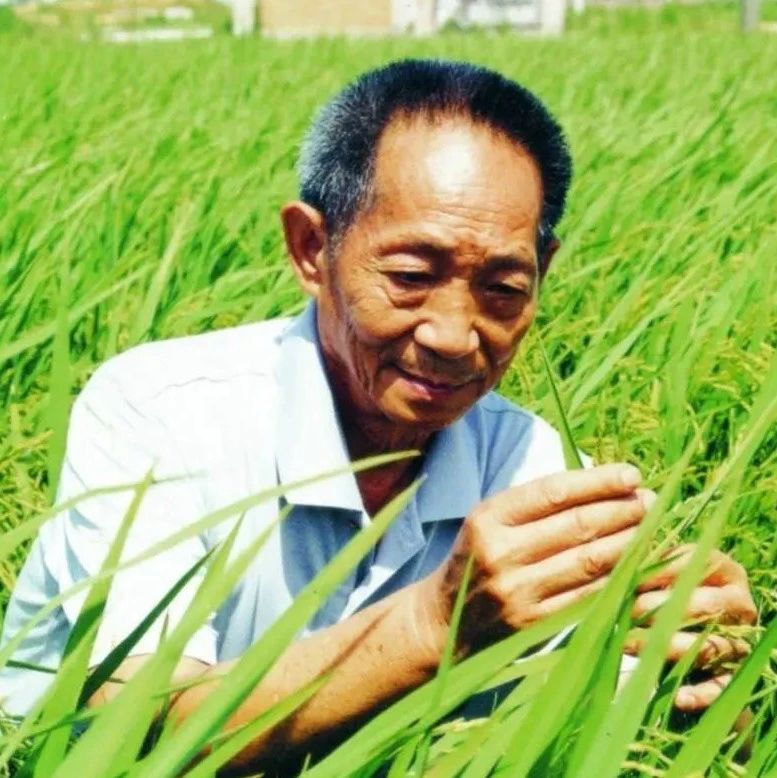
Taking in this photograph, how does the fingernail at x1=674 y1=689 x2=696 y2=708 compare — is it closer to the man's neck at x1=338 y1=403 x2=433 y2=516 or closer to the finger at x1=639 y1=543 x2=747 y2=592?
the finger at x1=639 y1=543 x2=747 y2=592

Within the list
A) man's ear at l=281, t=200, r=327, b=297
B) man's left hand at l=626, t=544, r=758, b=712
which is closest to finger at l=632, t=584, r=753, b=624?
man's left hand at l=626, t=544, r=758, b=712

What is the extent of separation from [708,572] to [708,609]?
0.18 ft

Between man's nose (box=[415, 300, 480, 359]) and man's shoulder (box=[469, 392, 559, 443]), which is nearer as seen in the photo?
man's nose (box=[415, 300, 480, 359])

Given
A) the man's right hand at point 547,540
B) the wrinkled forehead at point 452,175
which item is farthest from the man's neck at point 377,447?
the man's right hand at point 547,540

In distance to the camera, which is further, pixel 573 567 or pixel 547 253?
pixel 547 253

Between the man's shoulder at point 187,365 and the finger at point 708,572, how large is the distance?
45cm

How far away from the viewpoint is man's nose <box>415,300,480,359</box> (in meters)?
1.33

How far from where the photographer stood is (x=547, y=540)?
1.06 m

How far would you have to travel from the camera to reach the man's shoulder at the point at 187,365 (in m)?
1.45

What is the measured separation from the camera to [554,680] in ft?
2.86

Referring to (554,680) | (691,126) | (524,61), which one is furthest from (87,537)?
(524,61)

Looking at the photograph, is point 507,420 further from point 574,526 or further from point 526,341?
point 574,526

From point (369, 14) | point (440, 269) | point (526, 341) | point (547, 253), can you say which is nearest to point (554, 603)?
point (440, 269)

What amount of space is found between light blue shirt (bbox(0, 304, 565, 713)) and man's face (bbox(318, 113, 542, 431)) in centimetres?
9
